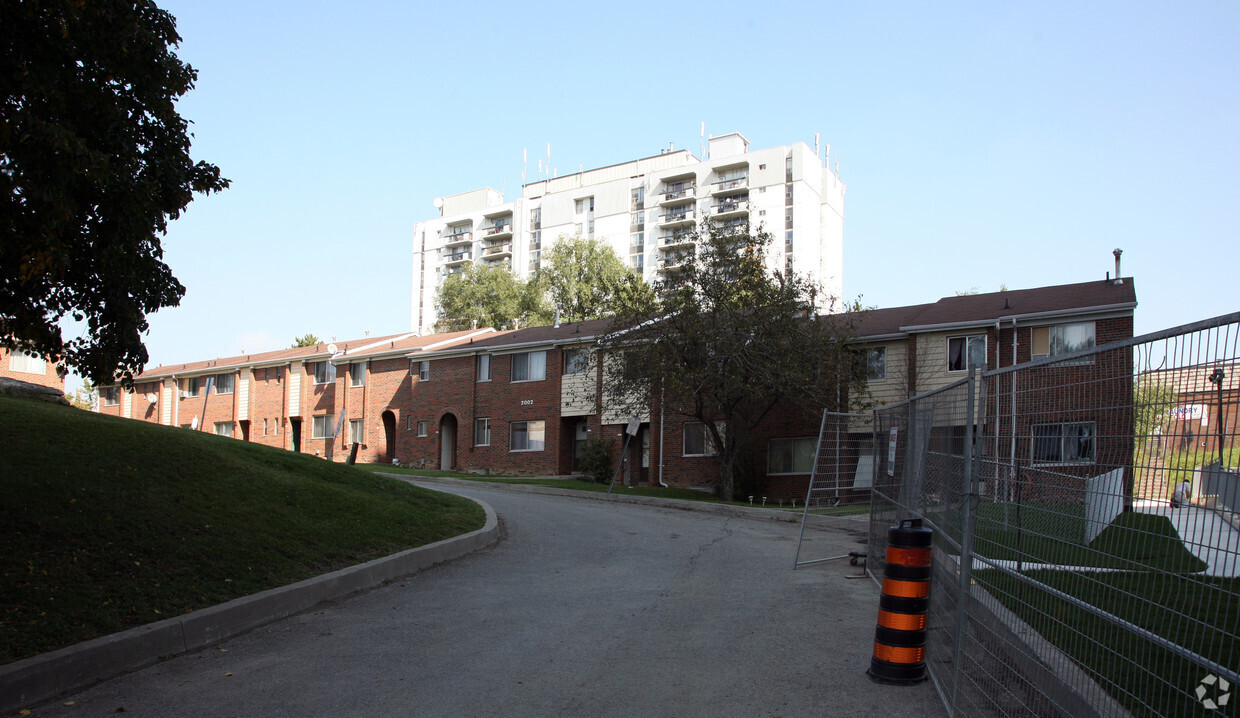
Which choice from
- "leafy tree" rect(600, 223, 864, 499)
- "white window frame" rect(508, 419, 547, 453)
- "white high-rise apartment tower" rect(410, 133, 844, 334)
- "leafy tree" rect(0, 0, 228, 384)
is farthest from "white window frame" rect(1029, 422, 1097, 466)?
"white high-rise apartment tower" rect(410, 133, 844, 334)

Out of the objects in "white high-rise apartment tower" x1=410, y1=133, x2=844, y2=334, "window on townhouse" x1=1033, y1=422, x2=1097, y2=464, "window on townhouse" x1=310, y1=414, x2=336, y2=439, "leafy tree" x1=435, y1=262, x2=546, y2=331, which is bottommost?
"window on townhouse" x1=310, y1=414, x2=336, y2=439

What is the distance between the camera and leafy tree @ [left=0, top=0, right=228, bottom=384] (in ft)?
23.7

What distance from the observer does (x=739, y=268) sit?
2734 centimetres

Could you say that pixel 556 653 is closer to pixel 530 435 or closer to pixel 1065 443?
pixel 1065 443

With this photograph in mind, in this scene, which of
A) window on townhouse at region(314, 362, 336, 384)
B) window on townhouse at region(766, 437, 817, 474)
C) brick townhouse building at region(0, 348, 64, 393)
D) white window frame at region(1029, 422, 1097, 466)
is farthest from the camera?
window on townhouse at region(314, 362, 336, 384)

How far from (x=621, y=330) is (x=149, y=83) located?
826 inches

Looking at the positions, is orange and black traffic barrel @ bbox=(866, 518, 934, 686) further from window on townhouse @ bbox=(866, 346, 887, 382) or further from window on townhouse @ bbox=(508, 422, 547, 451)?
window on townhouse @ bbox=(508, 422, 547, 451)

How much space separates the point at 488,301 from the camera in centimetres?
6506

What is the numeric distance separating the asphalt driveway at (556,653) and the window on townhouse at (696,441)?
20547mm

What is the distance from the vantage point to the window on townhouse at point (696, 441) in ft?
107

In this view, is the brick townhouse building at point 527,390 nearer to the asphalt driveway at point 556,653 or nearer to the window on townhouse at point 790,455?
the window on townhouse at point 790,455

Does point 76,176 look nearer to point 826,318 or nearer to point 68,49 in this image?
point 68,49

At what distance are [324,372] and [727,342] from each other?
91.5ft

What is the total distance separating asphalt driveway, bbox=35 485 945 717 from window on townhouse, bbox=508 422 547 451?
25.2 metres
